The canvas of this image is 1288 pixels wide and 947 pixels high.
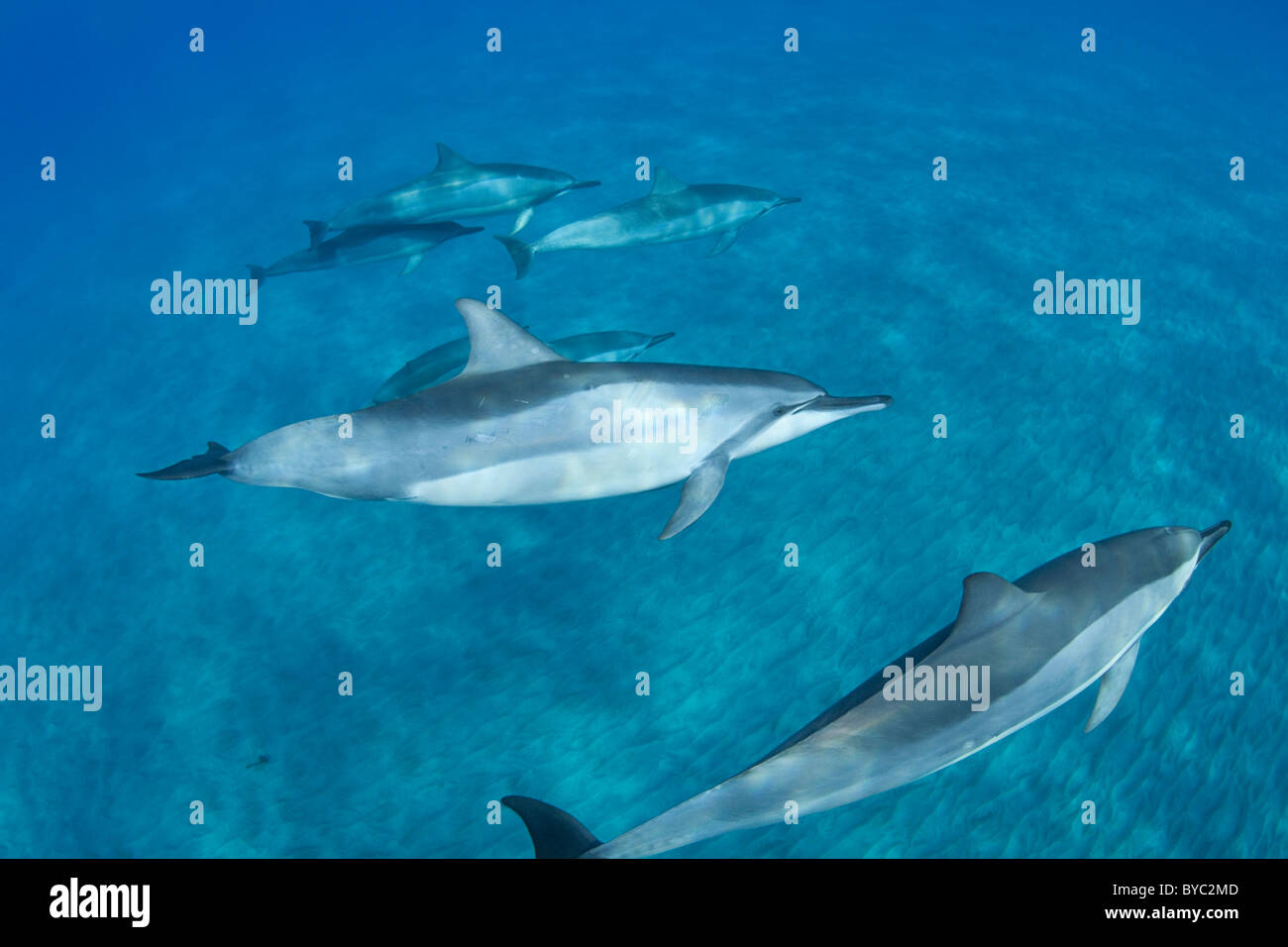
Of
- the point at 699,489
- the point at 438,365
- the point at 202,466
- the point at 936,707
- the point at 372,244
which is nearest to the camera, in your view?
the point at 936,707

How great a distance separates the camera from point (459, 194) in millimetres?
9273

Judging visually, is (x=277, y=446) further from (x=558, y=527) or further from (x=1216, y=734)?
(x=1216, y=734)

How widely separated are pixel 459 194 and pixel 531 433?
6.11 m

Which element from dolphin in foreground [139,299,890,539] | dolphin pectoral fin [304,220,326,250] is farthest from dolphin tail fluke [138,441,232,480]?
dolphin pectoral fin [304,220,326,250]

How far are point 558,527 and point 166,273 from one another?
1430 cm

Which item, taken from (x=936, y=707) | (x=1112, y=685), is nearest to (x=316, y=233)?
(x=936, y=707)

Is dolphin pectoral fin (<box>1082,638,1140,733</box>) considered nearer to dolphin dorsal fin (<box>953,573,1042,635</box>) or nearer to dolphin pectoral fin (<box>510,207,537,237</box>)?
dolphin dorsal fin (<box>953,573,1042,635</box>)

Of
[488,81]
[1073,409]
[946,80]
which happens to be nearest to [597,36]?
[488,81]

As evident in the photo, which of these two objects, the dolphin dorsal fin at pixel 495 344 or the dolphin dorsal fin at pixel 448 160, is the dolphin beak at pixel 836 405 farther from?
the dolphin dorsal fin at pixel 448 160

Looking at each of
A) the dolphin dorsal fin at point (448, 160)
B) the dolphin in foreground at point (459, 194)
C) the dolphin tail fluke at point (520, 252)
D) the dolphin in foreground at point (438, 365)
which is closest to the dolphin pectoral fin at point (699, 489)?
the dolphin in foreground at point (438, 365)

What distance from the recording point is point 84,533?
8.62 meters

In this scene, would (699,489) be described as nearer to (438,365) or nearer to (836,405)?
(836,405)

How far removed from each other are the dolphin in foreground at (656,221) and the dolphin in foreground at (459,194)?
0.98 metres

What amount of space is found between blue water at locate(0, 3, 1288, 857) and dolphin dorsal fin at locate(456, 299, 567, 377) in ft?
8.66
